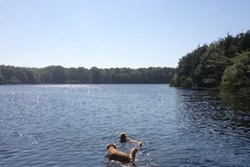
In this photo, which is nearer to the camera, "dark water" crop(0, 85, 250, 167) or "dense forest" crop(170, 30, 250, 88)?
"dark water" crop(0, 85, 250, 167)

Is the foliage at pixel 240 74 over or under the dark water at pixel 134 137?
over

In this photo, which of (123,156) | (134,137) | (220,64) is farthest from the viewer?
(220,64)

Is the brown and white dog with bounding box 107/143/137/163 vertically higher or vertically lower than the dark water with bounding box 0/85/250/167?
higher

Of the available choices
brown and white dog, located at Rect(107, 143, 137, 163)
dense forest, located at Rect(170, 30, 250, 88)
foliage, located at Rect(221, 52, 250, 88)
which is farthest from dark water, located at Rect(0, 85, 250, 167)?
dense forest, located at Rect(170, 30, 250, 88)

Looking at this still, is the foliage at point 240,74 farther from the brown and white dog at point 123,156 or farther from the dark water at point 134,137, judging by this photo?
the brown and white dog at point 123,156

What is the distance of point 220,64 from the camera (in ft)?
416

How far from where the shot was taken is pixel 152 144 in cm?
2770

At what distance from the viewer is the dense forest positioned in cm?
10455

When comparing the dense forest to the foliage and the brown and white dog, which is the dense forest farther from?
the brown and white dog

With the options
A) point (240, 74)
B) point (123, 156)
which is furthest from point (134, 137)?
point (240, 74)

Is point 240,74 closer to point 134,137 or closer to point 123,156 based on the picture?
point 134,137

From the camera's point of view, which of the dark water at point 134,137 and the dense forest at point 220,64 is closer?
the dark water at point 134,137

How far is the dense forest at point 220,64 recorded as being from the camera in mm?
104550

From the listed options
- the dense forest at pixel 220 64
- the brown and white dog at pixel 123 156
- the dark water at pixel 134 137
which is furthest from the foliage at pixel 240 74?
the brown and white dog at pixel 123 156
